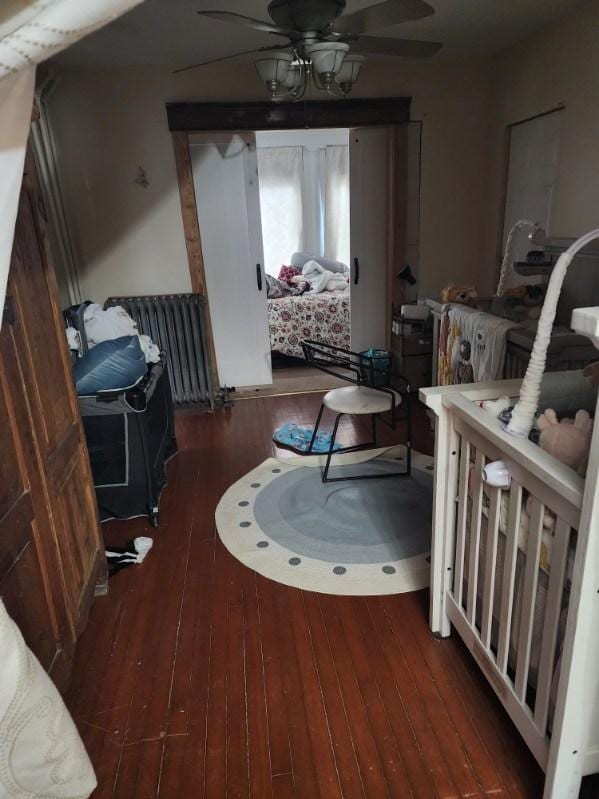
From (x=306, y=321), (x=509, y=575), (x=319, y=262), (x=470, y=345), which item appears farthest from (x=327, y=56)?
(x=319, y=262)

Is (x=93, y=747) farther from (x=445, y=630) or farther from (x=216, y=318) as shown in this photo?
(x=216, y=318)

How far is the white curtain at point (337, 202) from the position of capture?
256 inches

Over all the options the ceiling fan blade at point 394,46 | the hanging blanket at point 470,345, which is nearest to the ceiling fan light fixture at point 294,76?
the ceiling fan blade at point 394,46

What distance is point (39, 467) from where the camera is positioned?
139 centimetres

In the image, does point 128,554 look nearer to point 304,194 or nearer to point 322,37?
point 322,37

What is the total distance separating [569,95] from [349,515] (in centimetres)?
266

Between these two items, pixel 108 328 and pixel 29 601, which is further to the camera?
pixel 108 328

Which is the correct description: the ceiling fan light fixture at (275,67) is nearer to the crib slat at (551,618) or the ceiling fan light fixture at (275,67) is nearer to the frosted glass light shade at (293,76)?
the frosted glass light shade at (293,76)

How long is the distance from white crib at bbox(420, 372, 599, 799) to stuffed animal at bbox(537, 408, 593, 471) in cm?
6

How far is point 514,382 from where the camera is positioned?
4.99ft

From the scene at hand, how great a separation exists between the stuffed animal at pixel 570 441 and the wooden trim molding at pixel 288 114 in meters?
3.22

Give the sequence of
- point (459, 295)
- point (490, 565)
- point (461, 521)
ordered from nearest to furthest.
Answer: point (490, 565)
point (461, 521)
point (459, 295)

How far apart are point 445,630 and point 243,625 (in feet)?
2.30

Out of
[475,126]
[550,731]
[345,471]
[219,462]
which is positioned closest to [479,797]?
[550,731]
